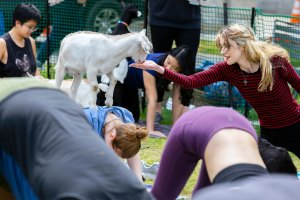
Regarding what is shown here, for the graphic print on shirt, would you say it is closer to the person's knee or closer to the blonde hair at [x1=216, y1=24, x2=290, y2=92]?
the blonde hair at [x1=216, y1=24, x2=290, y2=92]

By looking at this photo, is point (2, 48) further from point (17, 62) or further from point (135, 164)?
point (135, 164)

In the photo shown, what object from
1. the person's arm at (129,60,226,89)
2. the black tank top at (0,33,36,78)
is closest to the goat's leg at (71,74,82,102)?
the black tank top at (0,33,36,78)

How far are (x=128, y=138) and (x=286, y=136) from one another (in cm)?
128

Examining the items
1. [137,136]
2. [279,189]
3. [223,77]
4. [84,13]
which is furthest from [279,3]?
[279,189]

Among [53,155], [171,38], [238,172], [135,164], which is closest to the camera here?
[53,155]

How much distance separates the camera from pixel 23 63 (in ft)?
16.3

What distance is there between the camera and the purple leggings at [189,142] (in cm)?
240

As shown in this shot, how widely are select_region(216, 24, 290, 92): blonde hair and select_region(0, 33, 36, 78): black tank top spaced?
5.12 feet

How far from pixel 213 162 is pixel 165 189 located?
1.74 feet

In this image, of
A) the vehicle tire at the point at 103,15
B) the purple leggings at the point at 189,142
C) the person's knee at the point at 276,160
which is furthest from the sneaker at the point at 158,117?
the purple leggings at the point at 189,142

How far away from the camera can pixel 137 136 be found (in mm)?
3570

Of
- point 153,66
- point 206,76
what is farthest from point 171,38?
point 153,66

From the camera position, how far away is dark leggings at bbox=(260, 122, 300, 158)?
429cm

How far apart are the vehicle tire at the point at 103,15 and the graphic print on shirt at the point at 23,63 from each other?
10.5 feet
